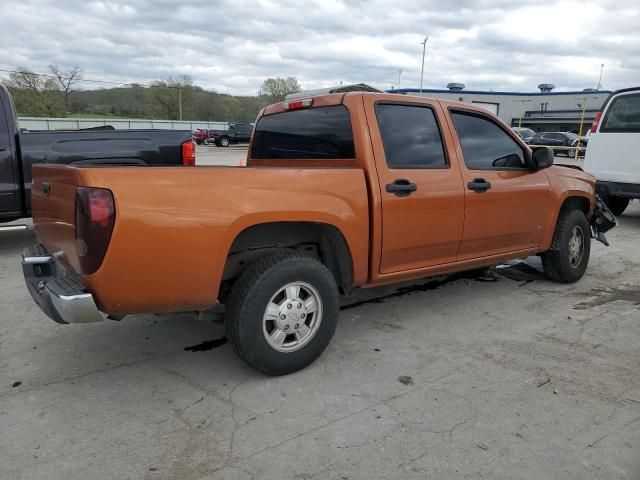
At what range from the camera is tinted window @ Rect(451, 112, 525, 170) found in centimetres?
429

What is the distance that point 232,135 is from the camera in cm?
4006

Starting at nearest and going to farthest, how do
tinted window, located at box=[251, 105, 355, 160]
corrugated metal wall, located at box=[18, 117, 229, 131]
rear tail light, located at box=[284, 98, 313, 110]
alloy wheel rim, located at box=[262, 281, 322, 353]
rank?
alloy wheel rim, located at box=[262, 281, 322, 353] → tinted window, located at box=[251, 105, 355, 160] → rear tail light, located at box=[284, 98, 313, 110] → corrugated metal wall, located at box=[18, 117, 229, 131]

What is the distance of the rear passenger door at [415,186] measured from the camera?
12.0 feet

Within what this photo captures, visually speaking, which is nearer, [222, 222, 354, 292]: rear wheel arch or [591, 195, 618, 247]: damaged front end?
[222, 222, 354, 292]: rear wheel arch

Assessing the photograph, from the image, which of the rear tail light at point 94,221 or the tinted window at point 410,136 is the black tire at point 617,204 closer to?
the tinted window at point 410,136

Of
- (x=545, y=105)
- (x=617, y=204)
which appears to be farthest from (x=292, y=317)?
(x=545, y=105)

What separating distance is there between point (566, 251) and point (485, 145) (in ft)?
5.28

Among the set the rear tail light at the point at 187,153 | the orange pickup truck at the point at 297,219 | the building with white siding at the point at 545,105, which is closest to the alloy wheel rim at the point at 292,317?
the orange pickup truck at the point at 297,219

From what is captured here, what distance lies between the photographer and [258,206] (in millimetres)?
2986

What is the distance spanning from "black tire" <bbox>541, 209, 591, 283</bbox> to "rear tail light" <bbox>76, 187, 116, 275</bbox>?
4.28 meters

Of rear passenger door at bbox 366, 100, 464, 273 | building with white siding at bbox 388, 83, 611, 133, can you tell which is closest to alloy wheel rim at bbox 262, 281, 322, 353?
rear passenger door at bbox 366, 100, 464, 273

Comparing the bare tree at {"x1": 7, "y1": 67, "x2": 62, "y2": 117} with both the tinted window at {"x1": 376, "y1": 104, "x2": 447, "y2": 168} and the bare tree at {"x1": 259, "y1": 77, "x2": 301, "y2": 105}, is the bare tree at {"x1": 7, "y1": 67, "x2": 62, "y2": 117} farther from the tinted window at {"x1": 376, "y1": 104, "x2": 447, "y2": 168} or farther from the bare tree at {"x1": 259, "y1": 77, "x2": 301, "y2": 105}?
the tinted window at {"x1": 376, "y1": 104, "x2": 447, "y2": 168}

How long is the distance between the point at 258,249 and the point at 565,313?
2896mm

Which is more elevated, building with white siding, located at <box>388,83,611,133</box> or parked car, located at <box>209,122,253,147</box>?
building with white siding, located at <box>388,83,611,133</box>
